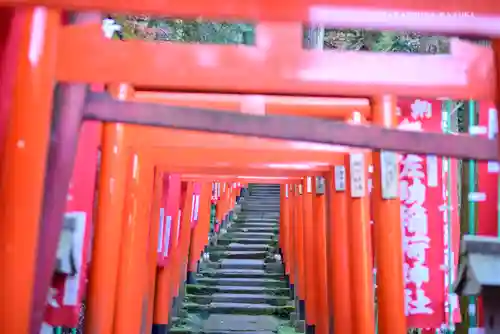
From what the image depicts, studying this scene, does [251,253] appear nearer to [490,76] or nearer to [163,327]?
[163,327]

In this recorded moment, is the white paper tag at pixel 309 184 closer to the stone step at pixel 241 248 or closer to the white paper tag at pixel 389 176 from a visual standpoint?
the white paper tag at pixel 389 176

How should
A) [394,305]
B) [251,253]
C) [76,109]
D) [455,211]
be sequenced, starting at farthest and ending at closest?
[251,253], [455,211], [394,305], [76,109]

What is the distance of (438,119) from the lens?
213 inches

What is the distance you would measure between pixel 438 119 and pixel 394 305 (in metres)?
1.68

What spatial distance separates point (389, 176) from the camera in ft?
16.7

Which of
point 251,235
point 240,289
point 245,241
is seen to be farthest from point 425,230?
point 251,235

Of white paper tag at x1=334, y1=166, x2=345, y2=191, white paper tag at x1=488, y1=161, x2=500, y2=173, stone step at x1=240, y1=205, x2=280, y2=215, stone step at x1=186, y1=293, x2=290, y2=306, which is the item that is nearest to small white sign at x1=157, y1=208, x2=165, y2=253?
white paper tag at x1=334, y1=166, x2=345, y2=191

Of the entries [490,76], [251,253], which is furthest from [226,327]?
[490,76]

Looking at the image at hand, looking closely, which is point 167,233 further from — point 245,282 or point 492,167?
point 245,282

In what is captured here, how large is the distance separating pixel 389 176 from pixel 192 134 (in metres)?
2.39

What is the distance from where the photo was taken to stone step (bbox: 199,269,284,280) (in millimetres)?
15953

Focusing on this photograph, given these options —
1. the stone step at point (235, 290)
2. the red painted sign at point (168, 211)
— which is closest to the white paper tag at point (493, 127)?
the red painted sign at point (168, 211)

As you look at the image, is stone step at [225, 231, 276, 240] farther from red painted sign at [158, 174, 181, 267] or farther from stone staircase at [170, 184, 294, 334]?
red painted sign at [158, 174, 181, 267]

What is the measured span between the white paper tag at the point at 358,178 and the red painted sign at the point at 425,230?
746 mm
